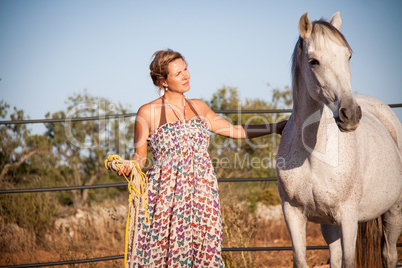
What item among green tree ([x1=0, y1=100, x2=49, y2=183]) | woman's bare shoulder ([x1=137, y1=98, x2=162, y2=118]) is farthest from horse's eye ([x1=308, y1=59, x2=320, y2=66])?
green tree ([x1=0, y1=100, x2=49, y2=183])

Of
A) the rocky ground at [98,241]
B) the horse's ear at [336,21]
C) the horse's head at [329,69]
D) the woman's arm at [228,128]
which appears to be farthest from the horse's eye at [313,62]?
the rocky ground at [98,241]

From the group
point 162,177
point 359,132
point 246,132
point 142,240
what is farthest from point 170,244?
point 359,132

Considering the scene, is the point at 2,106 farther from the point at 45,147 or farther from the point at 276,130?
the point at 276,130

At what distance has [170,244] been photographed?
7.23ft

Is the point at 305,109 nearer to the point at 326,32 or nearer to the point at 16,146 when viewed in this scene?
the point at 326,32

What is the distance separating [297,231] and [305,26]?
1159mm

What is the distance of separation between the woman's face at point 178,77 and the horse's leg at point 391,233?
184 cm

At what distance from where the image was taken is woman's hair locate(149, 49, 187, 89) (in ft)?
8.13

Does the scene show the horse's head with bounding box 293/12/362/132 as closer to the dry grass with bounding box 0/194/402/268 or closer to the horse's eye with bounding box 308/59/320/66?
the horse's eye with bounding box 308/59/320/66

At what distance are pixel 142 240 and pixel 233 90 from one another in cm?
807

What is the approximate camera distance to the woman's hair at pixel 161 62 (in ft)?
8.13

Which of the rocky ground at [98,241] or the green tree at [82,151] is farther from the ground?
the green tree at [82,151]

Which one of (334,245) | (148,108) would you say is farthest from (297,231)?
(148,108)

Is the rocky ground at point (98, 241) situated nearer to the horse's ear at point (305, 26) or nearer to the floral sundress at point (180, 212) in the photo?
the floral sundress at point (180, 212)
